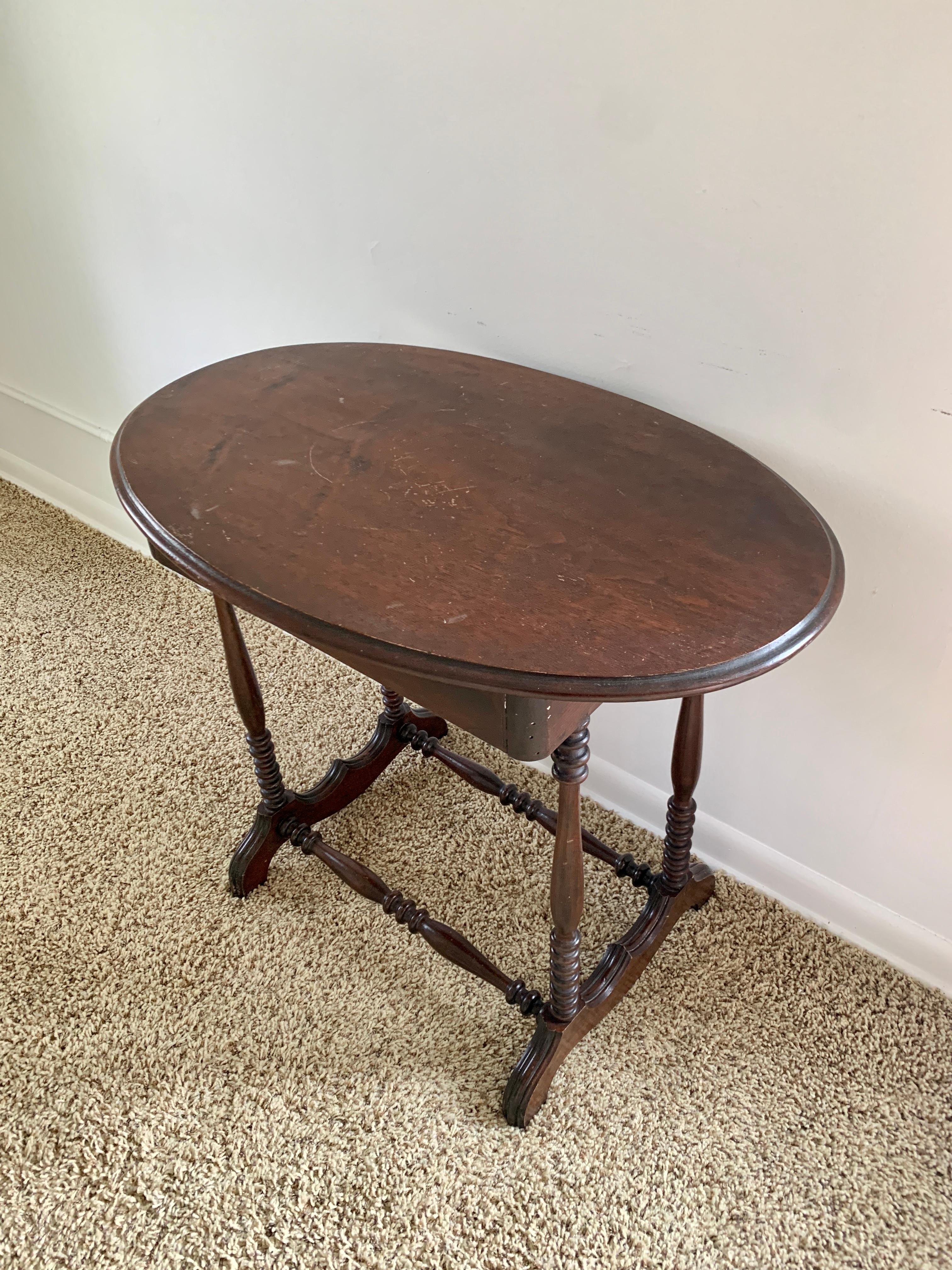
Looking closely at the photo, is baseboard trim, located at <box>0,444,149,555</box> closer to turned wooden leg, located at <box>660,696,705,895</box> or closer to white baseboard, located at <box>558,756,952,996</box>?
white baseboard, located at <box>558,756,952,996</box>

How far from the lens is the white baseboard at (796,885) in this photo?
4.15 ft

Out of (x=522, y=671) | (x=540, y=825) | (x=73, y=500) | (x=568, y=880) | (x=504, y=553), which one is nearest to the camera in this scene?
(x=522, y=671)

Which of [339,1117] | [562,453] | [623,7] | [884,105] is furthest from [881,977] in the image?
[623,7]

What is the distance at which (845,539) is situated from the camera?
107cm

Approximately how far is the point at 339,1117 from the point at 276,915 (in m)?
0.34

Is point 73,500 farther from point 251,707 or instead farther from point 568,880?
point 568,880

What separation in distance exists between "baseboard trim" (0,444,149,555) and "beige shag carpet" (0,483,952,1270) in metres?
0.72

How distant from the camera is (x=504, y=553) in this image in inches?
32.7

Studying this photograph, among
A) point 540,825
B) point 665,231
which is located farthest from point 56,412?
point 665,231

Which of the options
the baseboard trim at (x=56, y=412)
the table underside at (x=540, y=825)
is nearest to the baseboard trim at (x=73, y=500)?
the baseboard trim at (x=56, y=412)

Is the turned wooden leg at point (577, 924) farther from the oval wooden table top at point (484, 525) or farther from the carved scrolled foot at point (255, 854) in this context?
the carved scrolled foot at point (255, 854)

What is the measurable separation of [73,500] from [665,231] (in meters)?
1.82

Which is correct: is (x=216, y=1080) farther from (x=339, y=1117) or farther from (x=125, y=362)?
(x=125, y=362)

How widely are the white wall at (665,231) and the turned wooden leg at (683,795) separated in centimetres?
15
